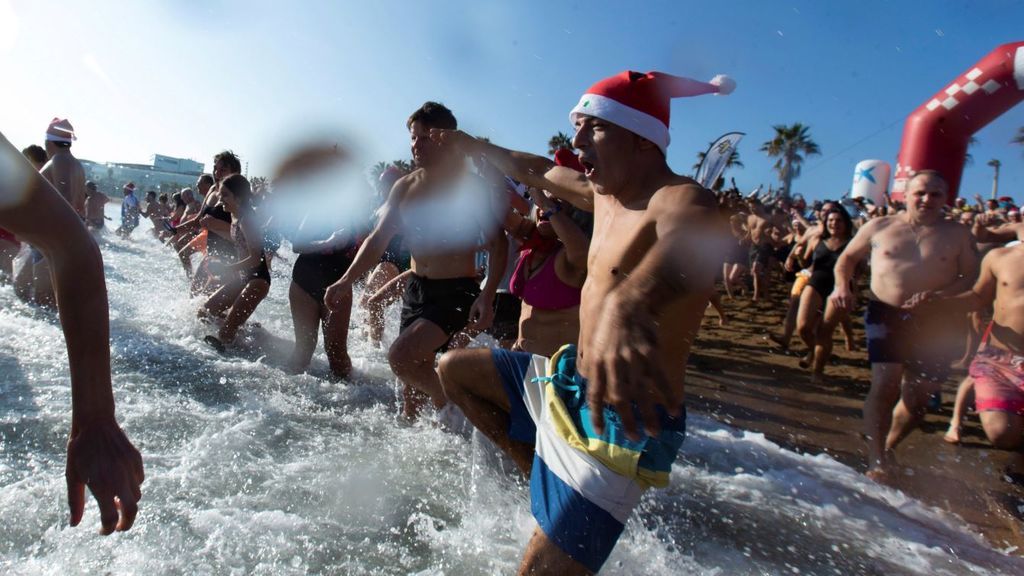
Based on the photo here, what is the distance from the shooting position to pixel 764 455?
4.65 m

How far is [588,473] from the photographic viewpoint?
201 centimetres

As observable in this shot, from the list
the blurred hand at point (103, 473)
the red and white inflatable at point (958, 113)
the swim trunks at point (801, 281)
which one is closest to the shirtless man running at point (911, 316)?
the swim trunks at point (801, 281)

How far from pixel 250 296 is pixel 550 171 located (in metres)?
3.66

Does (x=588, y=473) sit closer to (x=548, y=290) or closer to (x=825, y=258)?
(x=548, y=290)

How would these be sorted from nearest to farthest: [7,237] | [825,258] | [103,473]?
[103,473] < [7,237] < [825,258]

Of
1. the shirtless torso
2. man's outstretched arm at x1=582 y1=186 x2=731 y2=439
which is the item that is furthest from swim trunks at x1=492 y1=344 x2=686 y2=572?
the shirtless torso

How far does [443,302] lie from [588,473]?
2.26m

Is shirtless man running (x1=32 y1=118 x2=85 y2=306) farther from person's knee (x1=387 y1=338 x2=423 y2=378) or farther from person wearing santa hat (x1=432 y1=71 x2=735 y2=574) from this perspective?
person wearing santa hat (x1=432 y1=71 x2=735 y2=574)

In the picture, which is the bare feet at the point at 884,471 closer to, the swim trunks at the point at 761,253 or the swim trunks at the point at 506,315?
the swim trunks at the point at 506,315

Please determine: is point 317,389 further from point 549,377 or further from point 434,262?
point 549,377

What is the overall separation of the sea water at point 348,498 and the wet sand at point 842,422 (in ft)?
1.06

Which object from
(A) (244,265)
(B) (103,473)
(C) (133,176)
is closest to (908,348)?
(B) (103,473)

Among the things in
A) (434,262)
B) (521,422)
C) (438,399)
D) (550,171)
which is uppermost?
(550,171)

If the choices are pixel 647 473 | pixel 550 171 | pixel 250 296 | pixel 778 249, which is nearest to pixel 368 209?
pixel 250 296
